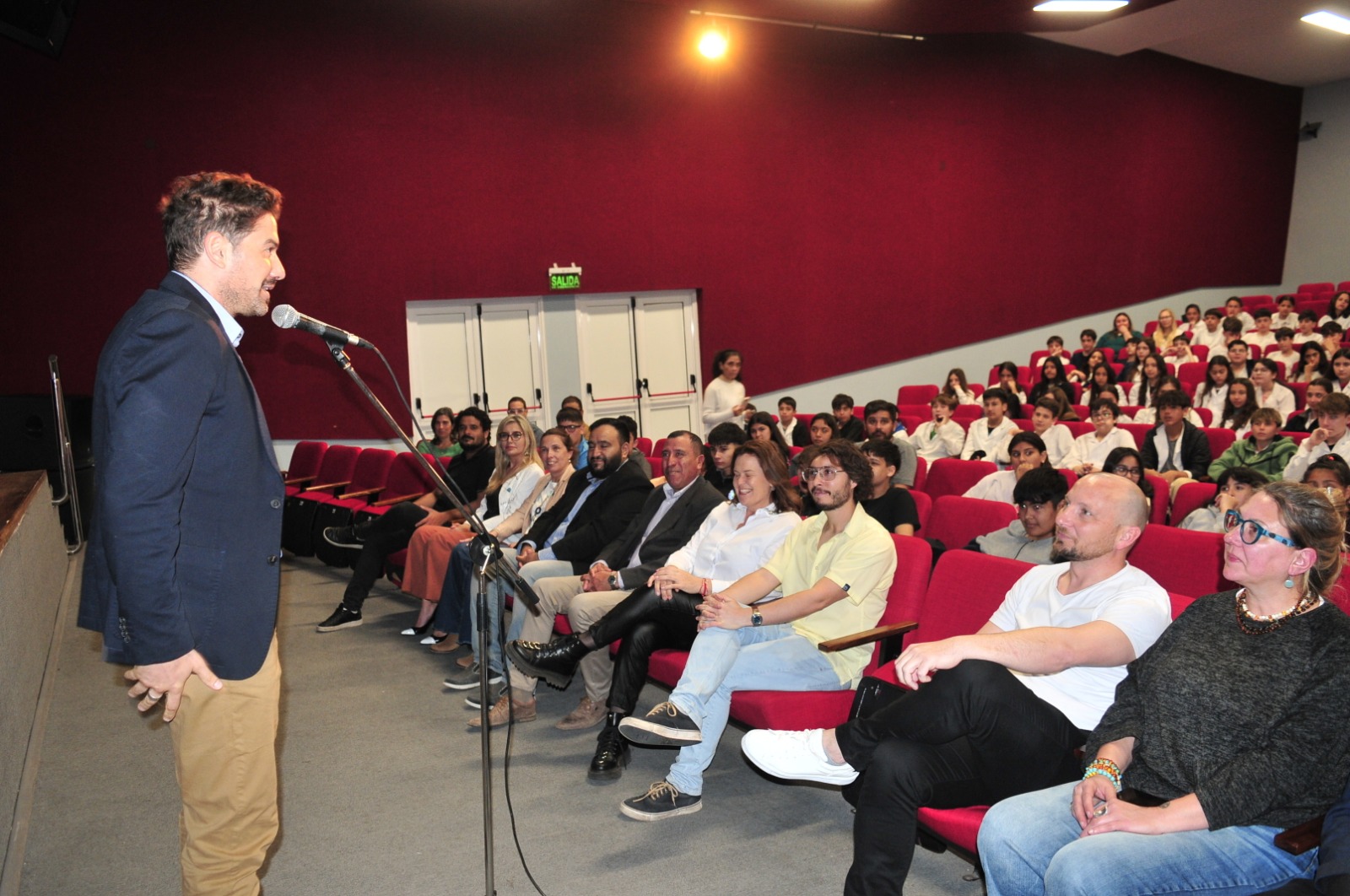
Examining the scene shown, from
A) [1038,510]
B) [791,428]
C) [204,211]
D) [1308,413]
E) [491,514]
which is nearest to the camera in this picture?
[204,211]

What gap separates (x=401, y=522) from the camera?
5.21m

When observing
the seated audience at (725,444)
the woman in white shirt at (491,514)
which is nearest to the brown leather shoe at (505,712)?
the woman in white shirt at (491,514)

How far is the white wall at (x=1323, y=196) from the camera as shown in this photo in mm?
13750

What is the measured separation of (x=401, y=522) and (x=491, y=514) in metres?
0.51

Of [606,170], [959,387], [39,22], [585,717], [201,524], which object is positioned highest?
[39,22]

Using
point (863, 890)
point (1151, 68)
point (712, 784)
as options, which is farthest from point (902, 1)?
point (863, 890)

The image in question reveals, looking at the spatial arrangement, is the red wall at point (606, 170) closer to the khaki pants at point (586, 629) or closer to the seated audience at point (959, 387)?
the seated audience at point (959, 387)

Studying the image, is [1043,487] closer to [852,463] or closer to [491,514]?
[852,463]

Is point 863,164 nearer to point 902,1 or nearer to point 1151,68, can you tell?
point 902,1

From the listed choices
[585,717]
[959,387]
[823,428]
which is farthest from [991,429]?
[585,717]

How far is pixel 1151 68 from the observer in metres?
12.8

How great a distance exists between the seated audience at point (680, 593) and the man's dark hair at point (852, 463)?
166mm

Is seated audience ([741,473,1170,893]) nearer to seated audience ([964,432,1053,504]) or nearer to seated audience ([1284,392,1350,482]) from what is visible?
seated audience ([964,432,1053,504])

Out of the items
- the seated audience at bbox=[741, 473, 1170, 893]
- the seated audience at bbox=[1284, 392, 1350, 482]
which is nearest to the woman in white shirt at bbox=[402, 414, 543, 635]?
the seated audience at bbox=[741, 473, 1170, 893]
